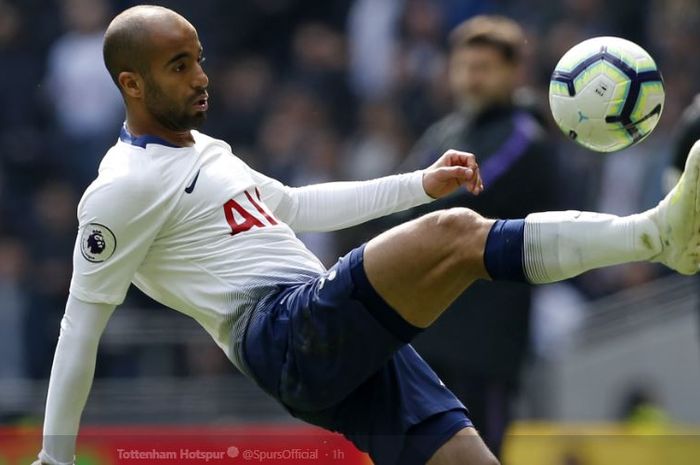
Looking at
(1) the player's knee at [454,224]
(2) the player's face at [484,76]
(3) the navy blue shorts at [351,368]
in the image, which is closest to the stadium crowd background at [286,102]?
(2) the player's face at [484,76]

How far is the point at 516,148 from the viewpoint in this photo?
7.05 meters

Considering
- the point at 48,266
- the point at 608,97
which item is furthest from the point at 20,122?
the point at 608,97

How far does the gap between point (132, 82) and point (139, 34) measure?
0.56ft

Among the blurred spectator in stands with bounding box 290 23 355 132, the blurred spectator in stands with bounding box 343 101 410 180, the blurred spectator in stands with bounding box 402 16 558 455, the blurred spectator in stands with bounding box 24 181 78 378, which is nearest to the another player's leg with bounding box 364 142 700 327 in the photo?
the blurred spectator in stands with bounding box 402 16 558 455

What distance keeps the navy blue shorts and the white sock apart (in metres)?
0.46

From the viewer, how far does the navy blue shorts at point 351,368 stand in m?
4.60

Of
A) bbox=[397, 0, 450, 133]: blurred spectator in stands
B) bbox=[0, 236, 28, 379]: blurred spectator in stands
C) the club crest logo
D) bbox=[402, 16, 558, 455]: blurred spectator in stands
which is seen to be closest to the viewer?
the club crest logo

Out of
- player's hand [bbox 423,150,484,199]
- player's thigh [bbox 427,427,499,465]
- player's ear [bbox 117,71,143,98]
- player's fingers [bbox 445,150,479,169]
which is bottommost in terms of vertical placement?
player's thigh [bbox 427,427,499,465]

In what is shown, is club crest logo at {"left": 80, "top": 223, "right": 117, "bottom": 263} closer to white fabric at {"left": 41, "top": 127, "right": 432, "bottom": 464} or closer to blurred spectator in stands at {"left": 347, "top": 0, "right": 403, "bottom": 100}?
white fabric at {"left": 41, "top": 127, "right": 432, "bottom": 464}

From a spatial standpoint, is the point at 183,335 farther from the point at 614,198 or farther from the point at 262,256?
the point at 262,256

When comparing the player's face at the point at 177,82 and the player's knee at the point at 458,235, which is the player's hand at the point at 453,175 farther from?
the player's face at the point at 177,82

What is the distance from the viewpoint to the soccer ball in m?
5.04

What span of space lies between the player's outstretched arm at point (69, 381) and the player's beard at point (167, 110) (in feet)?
2.22

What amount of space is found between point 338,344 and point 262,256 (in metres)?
0.48
